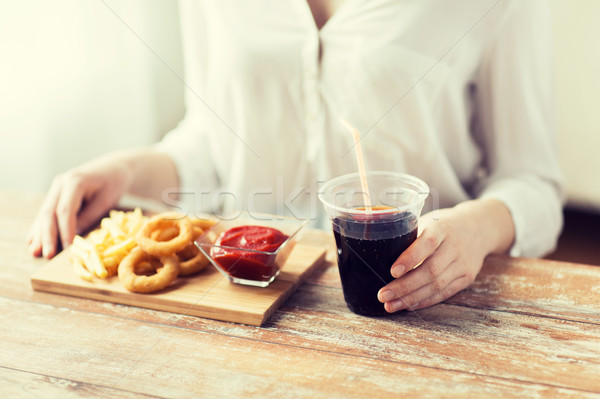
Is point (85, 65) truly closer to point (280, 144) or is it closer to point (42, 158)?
point (42, 158)

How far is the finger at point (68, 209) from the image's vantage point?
1312mm

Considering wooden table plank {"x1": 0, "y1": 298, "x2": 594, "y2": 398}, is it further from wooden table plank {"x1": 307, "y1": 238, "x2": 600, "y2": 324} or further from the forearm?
the forearm

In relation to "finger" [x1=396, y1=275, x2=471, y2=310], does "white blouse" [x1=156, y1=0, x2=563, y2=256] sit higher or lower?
higher

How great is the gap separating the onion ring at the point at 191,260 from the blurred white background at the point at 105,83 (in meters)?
1.54

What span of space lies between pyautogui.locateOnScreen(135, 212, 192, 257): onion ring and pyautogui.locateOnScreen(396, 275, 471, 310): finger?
0.45 metres

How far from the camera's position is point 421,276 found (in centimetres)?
99

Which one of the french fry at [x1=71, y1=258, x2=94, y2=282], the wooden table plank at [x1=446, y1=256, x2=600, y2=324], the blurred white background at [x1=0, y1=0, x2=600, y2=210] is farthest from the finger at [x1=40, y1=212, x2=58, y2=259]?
the blurred white background at [x1=0, y1=0, x2=600, y2=210]

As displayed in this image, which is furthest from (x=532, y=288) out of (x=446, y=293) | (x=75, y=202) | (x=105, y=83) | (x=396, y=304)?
(x=105, y=83)

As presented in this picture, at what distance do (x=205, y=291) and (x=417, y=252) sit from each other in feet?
1.31

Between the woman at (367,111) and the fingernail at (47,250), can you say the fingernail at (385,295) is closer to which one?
the woman at (367,111)

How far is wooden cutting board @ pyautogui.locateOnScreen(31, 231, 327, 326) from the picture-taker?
100cm

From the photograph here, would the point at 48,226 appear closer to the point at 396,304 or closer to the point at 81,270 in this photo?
the point at 81,270

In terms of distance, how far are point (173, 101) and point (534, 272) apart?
2.29 metres

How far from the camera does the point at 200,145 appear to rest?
5.64 ft
